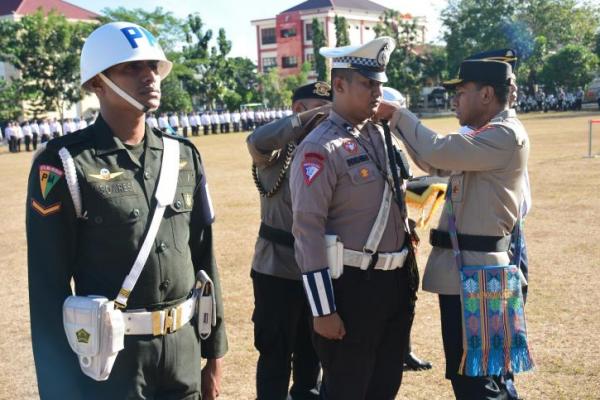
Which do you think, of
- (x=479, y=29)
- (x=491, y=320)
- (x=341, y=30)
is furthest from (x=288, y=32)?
(x=491, y=320)

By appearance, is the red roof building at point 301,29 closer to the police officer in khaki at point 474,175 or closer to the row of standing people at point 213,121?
the row of standing people at point 213,121

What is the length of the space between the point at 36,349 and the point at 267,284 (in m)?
1.80

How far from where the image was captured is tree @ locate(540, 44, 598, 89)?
50656 mm

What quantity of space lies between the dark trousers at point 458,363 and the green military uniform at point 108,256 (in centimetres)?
144

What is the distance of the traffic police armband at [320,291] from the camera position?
3.15m

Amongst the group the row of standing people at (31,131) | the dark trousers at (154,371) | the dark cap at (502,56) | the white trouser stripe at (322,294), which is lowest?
the row of standing people at (31,131)

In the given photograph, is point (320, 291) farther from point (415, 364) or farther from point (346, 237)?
point (415, 364)

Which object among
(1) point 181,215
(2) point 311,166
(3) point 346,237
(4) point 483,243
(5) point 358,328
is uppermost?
(2) point 311,166

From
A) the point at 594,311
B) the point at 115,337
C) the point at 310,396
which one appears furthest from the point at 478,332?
the point at 594,311

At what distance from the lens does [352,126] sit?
341cm

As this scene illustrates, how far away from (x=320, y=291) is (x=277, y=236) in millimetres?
1053

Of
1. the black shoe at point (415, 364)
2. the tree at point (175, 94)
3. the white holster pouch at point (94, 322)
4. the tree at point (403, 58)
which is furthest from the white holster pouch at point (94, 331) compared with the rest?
the tree at point (403, 58)

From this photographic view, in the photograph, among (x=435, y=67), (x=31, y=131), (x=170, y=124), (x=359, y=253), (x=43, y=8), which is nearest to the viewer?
(x=359, y=253)

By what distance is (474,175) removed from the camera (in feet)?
11.7
